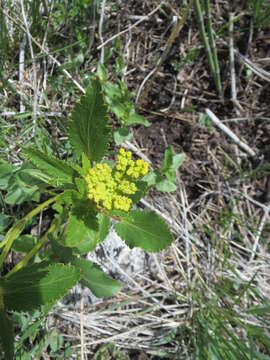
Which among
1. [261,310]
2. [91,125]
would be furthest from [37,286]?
[261,310]

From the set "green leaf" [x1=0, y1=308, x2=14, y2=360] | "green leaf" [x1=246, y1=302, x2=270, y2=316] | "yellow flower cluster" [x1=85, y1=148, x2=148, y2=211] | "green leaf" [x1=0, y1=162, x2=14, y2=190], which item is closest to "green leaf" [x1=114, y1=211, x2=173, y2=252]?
"yellow flower cluster" [x1=85, y1=148, x2=148, y2=211]

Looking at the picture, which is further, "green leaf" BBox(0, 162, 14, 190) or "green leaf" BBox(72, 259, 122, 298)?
"green leaf" BBox(0, 162, 14, 190)

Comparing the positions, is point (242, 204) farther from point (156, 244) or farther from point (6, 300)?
point (6, 300)

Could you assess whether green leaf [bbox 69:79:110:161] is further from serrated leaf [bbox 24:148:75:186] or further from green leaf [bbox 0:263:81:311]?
green leaf [bbox 0:263:81:311]

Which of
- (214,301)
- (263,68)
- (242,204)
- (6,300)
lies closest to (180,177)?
(242,204)

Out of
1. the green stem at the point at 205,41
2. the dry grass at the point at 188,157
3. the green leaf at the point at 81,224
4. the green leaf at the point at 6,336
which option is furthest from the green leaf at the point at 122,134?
the green leaf at the point at 6,336

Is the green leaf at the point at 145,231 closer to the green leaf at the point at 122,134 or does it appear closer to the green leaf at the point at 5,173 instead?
the green leaf at the point at 5,173
